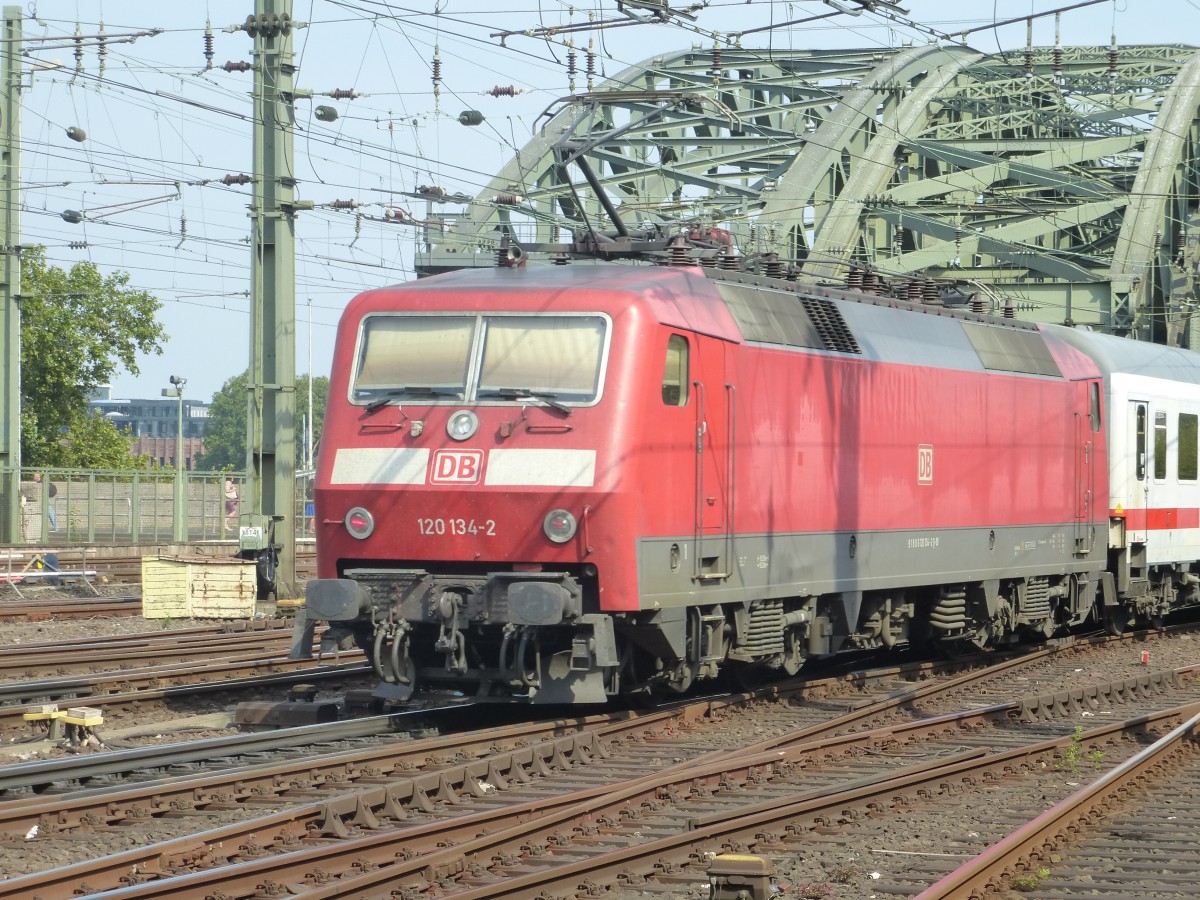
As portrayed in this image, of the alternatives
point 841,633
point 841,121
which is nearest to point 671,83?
point 841,121

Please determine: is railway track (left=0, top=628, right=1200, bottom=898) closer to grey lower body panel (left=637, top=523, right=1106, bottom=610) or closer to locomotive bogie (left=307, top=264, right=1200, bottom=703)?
locomotive bogie (left=307, top=264, right=1200, bottom=703)

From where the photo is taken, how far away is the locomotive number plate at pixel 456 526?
1217 cm

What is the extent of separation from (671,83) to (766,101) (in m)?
5.08

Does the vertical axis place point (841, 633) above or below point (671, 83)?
below

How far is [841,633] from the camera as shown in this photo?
1544 centimetres

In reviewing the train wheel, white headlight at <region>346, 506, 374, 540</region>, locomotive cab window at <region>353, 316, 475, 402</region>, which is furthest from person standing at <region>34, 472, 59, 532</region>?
white headlight at <region>346, 506, 374, 540</region>

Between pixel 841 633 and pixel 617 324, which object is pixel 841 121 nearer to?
pixel 841 633

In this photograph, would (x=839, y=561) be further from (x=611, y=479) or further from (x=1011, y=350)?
(x=1011, y=350)

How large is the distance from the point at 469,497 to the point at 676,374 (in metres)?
1.80

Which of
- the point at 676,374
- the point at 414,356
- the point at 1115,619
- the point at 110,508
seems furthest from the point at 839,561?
the point at 110,508

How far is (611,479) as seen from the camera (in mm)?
11930

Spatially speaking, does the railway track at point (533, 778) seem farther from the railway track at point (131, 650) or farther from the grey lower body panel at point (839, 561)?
the railway track at point (131, 650)

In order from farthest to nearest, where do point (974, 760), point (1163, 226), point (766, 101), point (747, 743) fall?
1. point (766, 101)
2. point (1163, 226)
3. point (747, 743)
4. point (974, 760)

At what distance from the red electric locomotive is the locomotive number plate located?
2 cm
